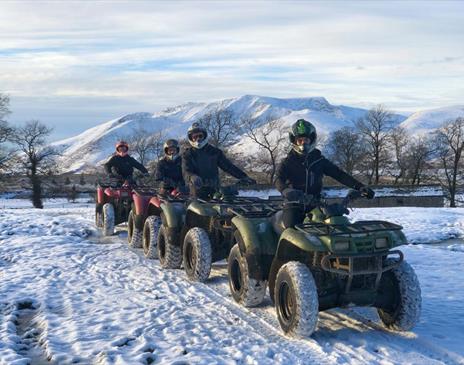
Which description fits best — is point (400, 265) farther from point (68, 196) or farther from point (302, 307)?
point (68, 196)

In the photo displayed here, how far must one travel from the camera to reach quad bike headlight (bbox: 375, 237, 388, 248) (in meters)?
5.83

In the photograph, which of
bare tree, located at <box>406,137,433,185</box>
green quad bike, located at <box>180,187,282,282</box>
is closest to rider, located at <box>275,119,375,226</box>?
green quad bike, located at <box>180,187,282,282</box>

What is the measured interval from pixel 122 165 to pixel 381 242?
1033 cm

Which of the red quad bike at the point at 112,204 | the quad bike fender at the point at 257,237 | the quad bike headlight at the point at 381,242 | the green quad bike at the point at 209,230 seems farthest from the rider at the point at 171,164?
the quad bike headlight at the point at 381,242

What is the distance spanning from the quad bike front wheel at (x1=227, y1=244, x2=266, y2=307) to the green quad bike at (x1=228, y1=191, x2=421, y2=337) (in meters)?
0.36

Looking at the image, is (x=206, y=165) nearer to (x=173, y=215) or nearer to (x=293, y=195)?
(x=173, y=215)

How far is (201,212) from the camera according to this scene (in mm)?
8602

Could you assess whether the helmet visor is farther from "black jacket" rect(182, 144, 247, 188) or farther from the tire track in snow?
the tire track in snow

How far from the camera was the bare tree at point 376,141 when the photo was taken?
63156 millimetres

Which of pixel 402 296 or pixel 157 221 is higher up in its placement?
pixel 157 221

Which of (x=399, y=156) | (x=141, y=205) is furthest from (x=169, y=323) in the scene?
(x=399, y=156)

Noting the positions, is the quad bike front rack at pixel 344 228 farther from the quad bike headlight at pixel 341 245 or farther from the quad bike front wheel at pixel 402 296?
the quad bike front wheel at pixel 402 296

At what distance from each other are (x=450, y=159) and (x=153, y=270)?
2138 inches

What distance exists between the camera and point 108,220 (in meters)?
13.9
